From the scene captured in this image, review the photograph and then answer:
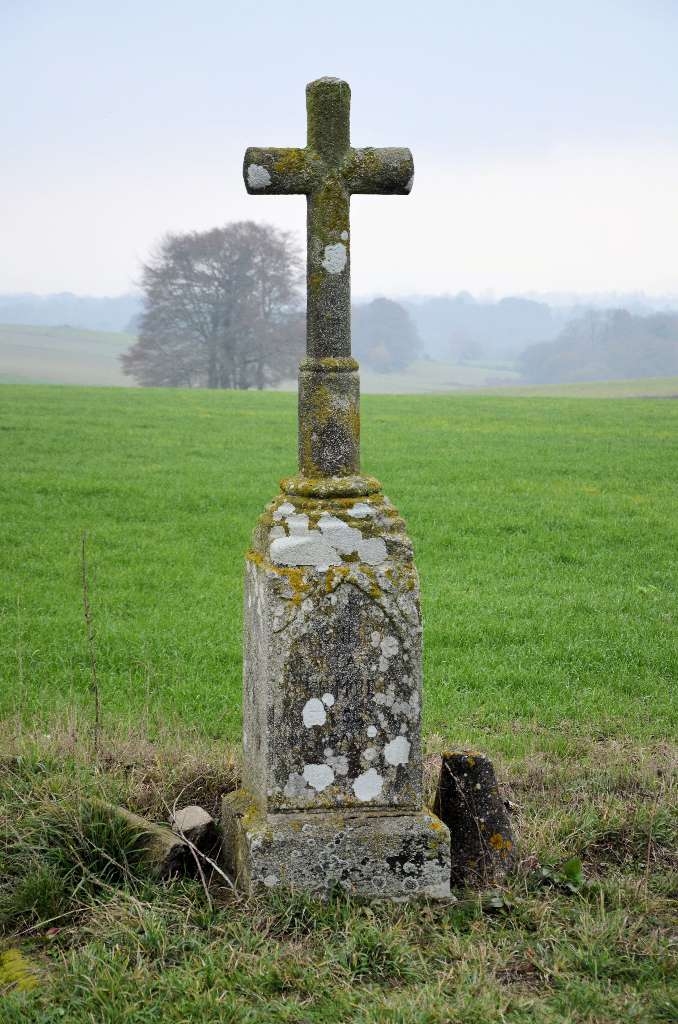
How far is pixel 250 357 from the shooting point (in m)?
60.8

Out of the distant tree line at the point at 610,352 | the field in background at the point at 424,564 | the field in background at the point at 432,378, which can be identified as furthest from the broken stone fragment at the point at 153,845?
the distant tree line at the point at 610,352

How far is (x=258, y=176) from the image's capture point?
4.90 meters

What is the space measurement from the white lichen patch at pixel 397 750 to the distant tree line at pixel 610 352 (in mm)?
103802

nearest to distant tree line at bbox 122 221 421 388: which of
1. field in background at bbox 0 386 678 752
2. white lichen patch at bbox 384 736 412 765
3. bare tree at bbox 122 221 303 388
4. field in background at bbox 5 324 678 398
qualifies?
bare tree at bbox 122 221 303 388

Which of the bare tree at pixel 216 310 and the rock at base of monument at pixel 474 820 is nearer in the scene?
the rock at base of monument at pixel 474 820

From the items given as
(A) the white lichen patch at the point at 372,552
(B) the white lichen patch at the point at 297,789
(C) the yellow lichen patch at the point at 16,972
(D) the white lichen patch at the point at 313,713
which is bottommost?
(C) the yellow lichen patch at the point at 16,972

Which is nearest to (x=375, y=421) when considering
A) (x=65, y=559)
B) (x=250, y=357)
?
(x=65, y=559)

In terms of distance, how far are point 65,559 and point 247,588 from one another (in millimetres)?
8448

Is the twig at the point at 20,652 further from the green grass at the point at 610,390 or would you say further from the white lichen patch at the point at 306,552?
the green grass at the point at 610,390

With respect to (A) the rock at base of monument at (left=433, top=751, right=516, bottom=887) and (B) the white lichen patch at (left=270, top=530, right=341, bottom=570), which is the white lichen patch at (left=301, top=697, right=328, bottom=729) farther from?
(A) the rock at base of monument at (left=433, top=751, right=516, bottom=887)

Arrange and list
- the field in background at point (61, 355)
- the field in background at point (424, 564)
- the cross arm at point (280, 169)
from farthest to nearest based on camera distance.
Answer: the field in background at point (61, 355)
the field in background at point (424, 564)
the cross arm at point (280, 169)

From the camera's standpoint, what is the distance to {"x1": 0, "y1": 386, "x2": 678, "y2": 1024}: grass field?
396 centimetres

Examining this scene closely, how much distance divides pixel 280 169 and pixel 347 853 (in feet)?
10.7

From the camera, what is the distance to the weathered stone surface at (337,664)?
4.65 m
